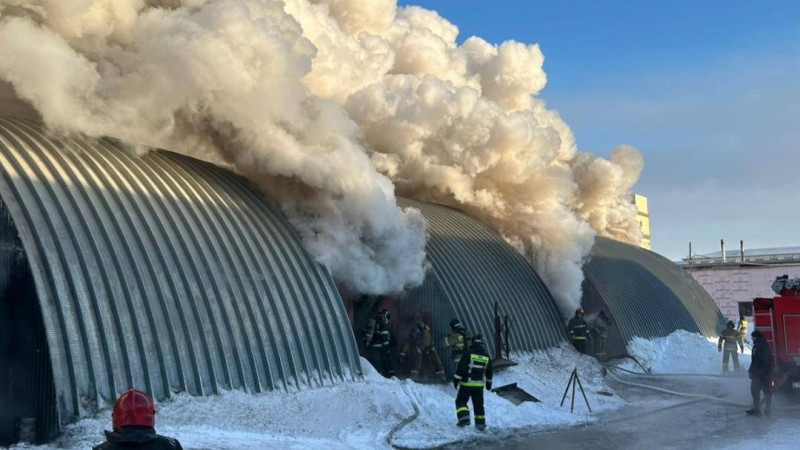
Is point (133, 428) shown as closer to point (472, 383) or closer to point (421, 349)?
point (472, 383)

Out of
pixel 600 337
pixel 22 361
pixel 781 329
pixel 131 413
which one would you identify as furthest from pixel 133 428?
pixel 600 337

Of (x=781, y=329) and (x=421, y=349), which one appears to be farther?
(x=781, y=329)

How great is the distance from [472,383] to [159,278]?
479 centimetres

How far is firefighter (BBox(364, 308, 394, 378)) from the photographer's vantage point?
1521 centimetres

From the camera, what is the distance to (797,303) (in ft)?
54.1

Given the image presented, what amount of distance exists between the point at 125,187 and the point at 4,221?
268 cm

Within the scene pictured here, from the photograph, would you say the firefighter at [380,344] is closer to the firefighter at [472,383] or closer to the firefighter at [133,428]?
the firefighter at [472,383]

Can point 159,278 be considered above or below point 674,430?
above

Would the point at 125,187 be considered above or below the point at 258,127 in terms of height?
below

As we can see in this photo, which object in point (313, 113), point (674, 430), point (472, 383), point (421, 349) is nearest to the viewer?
point (472, 383)

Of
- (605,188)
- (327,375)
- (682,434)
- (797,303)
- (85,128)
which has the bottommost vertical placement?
(682,434)

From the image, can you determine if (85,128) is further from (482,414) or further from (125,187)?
(482,414)

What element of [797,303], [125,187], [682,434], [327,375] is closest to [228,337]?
[327,375]

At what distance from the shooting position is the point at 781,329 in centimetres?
1642
